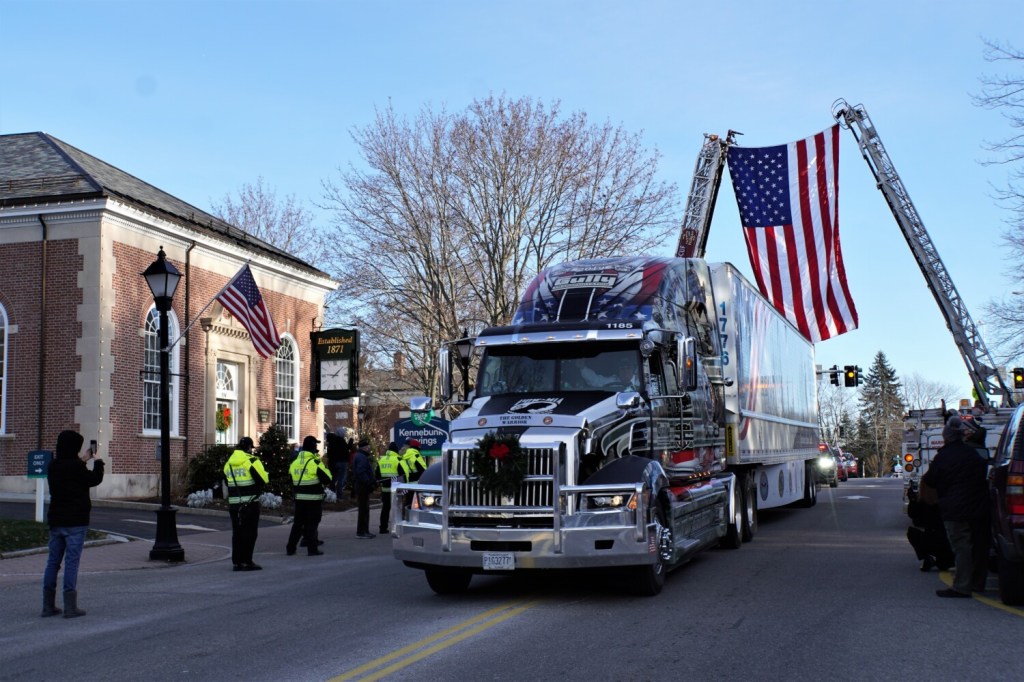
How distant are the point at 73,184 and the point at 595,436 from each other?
22.0m

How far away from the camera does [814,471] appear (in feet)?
91.2

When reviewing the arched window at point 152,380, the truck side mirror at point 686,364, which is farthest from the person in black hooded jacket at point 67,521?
the arched window at point 152,380

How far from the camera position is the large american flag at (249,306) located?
83.8 ft

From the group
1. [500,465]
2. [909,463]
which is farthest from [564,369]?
[909,463]

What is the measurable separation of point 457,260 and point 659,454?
2586 centimetres

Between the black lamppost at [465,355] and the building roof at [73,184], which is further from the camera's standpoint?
the building roof at [73,184]

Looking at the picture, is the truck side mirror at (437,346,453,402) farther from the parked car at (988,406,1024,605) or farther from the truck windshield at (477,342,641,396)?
the parked car at (988,406,1024,605)

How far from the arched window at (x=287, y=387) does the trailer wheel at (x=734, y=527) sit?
21397 mm

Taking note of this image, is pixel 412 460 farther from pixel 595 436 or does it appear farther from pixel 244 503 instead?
pixel 595 436

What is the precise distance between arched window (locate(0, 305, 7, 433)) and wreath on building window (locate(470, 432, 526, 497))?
20986 millimetres

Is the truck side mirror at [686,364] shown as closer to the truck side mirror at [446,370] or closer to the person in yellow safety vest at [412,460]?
the truck side mirror at [446,370]

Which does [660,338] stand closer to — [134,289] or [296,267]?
[134,289]

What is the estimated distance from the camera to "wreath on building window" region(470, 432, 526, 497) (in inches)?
395

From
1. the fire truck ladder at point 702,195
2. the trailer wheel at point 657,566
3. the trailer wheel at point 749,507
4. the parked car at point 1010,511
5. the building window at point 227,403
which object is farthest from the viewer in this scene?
the fire truck ladder at point 702,195
